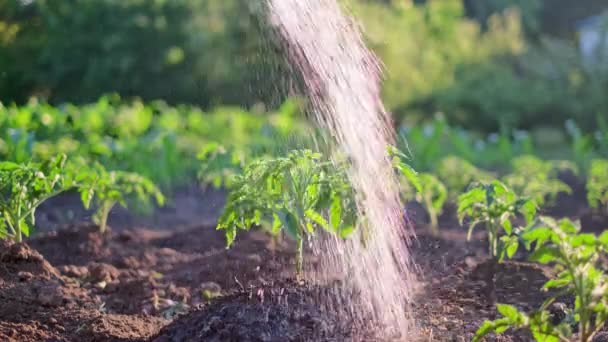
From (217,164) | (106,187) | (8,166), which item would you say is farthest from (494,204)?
(217,164)

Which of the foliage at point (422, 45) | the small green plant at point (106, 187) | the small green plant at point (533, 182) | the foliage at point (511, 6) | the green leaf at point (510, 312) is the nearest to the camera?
the green leaf at point (510, 312)

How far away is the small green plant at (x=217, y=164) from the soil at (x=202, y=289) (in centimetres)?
32

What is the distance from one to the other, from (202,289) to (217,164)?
2245mm

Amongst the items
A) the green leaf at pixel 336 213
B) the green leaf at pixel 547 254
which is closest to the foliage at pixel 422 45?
the green leaf at pixel 336 213

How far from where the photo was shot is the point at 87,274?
3.73m

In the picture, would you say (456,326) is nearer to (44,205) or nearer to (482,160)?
(44,205)

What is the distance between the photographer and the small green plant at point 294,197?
7.95 ft

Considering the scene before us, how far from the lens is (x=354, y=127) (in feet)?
9.58

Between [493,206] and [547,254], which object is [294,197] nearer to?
[547,254]

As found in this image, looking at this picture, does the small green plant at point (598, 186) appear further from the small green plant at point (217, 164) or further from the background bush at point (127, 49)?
the background bush at point (127, 49)

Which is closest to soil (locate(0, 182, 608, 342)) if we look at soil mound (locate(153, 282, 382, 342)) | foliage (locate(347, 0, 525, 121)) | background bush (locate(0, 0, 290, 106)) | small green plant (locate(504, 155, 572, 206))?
soil mound (locate(153, 282, 382, 342))

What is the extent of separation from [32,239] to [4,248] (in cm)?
114

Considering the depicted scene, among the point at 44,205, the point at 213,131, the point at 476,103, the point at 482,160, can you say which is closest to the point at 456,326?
the point at 44,205

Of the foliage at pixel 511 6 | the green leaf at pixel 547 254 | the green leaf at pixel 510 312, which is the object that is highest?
the foliage at pixel 511 6
